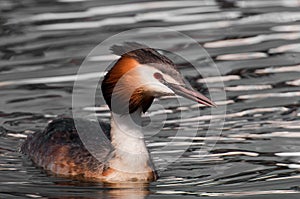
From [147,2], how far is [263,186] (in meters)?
8.58

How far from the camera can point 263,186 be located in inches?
453

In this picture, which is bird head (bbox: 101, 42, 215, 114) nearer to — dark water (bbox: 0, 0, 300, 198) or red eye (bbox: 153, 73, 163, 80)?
red eye (bbox: 153, 73, 163, 80)

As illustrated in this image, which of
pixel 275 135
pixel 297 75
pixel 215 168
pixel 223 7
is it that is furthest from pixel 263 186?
pixel 223 7

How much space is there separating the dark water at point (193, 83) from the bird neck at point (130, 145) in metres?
0.23

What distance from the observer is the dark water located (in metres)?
11.8

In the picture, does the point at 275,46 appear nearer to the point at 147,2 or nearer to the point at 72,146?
the point at 147,2

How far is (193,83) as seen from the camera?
15.5 metres

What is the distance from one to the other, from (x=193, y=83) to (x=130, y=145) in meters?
3.60

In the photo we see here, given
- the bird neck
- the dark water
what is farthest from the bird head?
Result: the dark water

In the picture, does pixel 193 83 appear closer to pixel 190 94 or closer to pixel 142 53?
pixel 142 53

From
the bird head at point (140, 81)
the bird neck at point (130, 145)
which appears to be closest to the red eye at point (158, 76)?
the bird head at point (140, 81)

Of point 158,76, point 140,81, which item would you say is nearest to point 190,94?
point 158,76

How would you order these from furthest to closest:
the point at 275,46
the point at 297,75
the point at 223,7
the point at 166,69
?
the point at 223,7 < the point at 275,46 < the point at 297,75 < the point at 166,69

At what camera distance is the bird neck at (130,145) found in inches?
470
